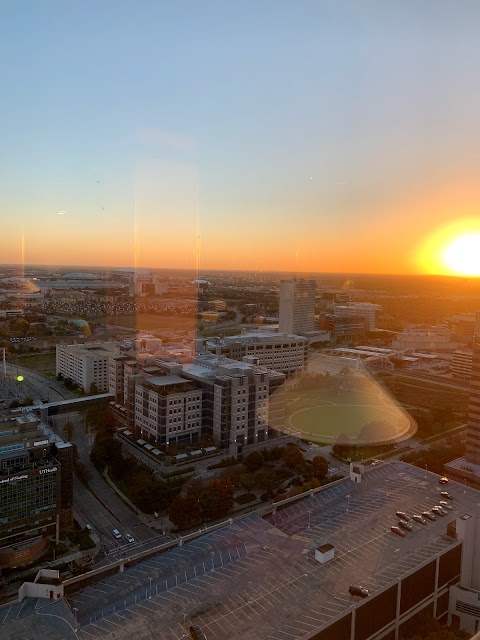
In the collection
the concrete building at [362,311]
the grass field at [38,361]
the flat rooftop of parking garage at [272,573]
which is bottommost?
the grass field at [38,361]

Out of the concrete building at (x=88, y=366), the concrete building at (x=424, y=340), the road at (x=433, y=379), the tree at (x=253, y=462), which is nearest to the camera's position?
the tree at (x=253, y=462)

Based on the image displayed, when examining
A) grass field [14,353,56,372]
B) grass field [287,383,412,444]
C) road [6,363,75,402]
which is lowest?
road [6,363,75,402]

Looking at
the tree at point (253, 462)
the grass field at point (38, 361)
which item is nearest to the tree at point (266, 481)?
the tree at point (253, 462)

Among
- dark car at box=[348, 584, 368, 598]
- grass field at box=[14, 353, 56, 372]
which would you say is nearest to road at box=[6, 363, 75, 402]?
grass field at box=[14, 353, 56, 372]

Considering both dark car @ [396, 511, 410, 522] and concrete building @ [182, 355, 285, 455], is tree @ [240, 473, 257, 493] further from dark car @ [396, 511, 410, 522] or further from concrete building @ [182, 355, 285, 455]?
Result: dark car @ [396, 511, 410, 522]

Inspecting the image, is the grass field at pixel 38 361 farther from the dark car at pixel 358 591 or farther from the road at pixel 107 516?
the dark car at pixel 358 591

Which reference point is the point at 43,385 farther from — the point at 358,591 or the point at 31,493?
the point at 358,591
